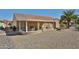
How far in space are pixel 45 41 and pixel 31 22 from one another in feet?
0.84

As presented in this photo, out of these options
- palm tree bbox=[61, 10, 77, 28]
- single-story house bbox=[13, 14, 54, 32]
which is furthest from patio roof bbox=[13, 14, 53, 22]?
palm tree bbox=[61, 10, 77, 28]

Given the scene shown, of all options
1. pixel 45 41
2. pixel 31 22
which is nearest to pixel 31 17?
pixel 31 22

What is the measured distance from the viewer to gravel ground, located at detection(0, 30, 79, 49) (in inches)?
267

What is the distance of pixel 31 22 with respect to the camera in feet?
22.2

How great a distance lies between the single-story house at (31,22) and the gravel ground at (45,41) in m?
0.08

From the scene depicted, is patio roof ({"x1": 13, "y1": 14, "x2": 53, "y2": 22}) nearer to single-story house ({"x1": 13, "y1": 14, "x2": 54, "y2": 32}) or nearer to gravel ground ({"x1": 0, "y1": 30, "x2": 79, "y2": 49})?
single-story house ({"x1": 13, "y1": 14, "x2": 54, "y2": 32})

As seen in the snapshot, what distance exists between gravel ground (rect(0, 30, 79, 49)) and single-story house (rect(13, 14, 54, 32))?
0.25ft

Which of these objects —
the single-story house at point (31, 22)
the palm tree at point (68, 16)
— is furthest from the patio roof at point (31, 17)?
the palm tree at point (68, 16)

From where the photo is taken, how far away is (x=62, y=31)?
6.80m

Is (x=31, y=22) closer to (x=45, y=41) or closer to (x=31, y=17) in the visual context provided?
(x=31, y=17)

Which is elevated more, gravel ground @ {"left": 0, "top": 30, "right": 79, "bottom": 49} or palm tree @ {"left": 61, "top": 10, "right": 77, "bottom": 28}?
palm tree @ {"left": 61, "top": 10, "right": 77, "bottom": 28}

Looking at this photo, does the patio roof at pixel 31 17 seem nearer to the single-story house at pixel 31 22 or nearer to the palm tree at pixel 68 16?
the single-story house at pixel 31 22
